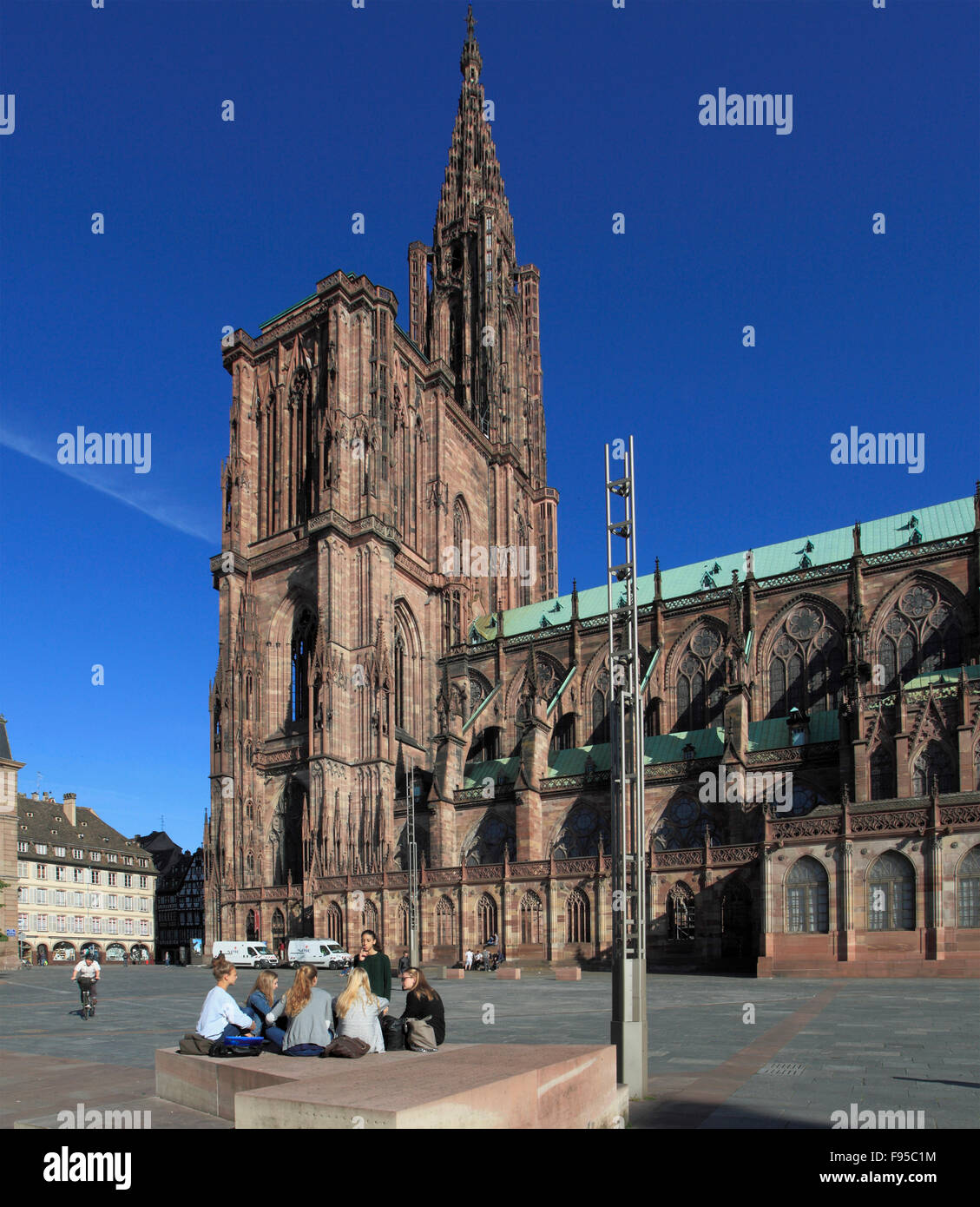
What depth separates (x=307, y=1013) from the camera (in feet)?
32.5

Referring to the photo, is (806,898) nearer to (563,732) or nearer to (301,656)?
(563,732)

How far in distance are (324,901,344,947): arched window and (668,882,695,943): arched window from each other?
1757 centimetres

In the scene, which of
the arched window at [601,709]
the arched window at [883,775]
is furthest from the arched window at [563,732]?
the arched window at [883,775]

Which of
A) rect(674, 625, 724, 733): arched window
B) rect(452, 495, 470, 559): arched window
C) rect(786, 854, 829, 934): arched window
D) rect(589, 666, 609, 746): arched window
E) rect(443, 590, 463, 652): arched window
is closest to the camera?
rect(786, 854, 829, 934): arched window

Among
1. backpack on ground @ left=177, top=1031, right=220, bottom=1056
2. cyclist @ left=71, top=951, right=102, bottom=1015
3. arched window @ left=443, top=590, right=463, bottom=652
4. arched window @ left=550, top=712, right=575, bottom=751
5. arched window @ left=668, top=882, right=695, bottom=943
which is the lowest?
arched window @ left=668, top=882, right=695, bottom=943

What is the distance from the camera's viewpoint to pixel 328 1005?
396 inches

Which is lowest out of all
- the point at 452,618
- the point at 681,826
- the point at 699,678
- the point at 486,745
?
the point at 681,826

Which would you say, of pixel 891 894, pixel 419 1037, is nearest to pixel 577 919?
pixel 891 894

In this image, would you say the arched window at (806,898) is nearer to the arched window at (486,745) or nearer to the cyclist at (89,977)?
the cyclist at (89,977)

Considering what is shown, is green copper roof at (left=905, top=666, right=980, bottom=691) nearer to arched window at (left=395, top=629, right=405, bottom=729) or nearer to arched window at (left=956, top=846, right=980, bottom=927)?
arched window at (left=956, top=846, right=980, bottom=927)

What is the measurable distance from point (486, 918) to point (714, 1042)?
3105 centimetres

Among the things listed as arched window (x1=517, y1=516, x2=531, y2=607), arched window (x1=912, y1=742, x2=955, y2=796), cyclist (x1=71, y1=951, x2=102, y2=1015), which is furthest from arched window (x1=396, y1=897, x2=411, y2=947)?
arched window (x1=517, y1=516, x2=531, y2=607)

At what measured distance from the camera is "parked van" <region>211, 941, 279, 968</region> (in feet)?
158
